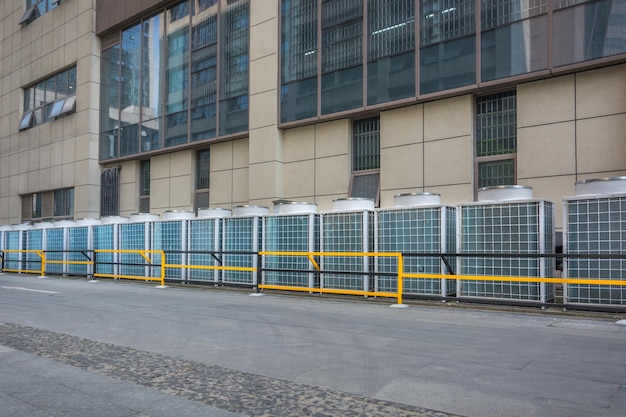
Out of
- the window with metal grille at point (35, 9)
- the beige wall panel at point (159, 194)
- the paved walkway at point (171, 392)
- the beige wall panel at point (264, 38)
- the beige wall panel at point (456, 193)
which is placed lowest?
the paved walkway at point (171, 392)

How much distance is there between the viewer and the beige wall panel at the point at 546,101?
45.4 ft

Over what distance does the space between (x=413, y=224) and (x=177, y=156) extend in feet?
47.0

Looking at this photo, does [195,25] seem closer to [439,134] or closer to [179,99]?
[179,99]

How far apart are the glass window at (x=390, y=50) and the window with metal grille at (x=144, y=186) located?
1324 cm

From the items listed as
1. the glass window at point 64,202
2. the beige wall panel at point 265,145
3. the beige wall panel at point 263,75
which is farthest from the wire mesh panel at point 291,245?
the glass window at point 64,202

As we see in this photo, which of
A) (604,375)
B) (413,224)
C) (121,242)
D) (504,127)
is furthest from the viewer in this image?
(121,242)

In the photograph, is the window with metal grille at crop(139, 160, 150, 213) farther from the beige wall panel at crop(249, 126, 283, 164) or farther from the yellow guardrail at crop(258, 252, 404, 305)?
the yellow guardrail at crop(258, 252, 404, 305)

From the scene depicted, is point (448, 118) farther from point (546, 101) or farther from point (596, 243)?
point (596, 243)

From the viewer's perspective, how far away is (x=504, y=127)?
15.1 m

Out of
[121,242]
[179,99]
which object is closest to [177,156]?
[179,99]

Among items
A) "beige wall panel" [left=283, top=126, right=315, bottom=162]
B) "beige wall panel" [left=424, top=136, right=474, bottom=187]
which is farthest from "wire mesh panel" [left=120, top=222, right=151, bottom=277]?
"beige wall panel" [left=424, top=136, right=474, bottom=187]

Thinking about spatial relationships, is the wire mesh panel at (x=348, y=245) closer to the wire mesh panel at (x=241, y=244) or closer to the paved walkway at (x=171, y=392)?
the wire mesh panel at (x=241, y=244)

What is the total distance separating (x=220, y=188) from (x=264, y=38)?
246 inches

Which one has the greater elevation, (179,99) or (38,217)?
(179,99)
